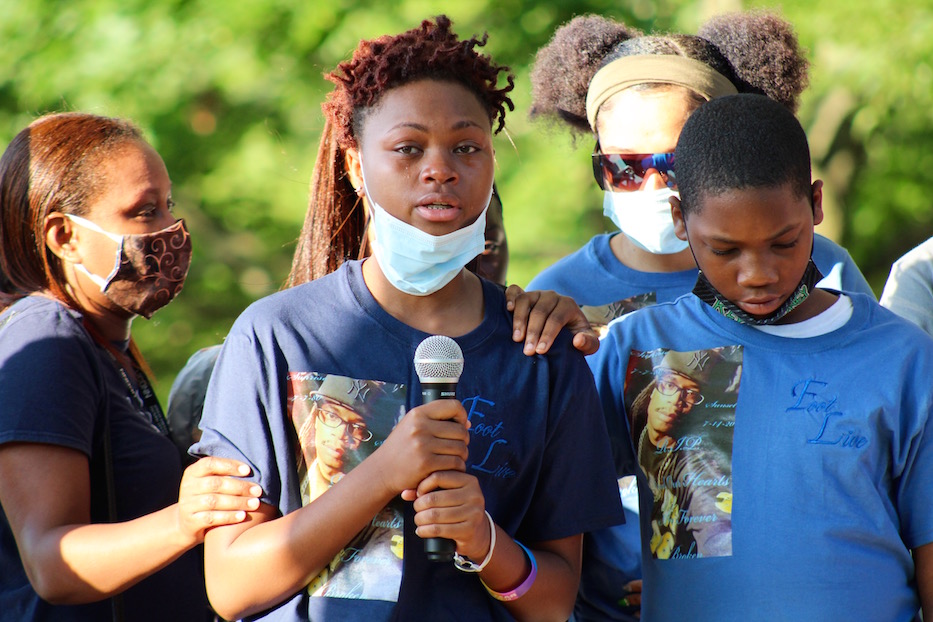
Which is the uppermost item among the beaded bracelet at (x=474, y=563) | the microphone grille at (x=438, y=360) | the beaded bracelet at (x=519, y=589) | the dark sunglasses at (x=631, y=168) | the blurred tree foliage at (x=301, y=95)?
the blurred tree foliage at (x=301, y=95)

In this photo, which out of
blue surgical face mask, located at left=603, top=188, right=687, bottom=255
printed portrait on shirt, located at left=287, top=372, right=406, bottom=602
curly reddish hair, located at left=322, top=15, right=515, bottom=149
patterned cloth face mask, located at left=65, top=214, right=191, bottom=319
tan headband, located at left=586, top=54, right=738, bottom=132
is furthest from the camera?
tan headband, located at left=586, top=54, right=738, bottom=132

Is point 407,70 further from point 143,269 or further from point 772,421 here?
point 772,421

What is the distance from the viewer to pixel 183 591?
3604 millimetres

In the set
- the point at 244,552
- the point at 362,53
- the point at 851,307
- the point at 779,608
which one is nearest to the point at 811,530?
the point at 779,608

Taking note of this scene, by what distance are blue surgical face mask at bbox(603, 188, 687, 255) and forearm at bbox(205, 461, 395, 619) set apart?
1.80m

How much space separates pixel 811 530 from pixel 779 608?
0.75ft

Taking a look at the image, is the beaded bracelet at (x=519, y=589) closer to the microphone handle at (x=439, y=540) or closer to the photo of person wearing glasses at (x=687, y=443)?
the microphone handle at (x=439, y=540)

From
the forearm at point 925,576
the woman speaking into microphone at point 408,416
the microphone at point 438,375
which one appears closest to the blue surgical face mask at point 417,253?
the woman speaking into microphone at point 408,416

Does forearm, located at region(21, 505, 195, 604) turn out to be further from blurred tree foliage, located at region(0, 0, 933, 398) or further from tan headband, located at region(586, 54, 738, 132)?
blurred tree foliage, located at region(0, 0, 933, 398)

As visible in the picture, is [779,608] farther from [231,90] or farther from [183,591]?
[231,90]

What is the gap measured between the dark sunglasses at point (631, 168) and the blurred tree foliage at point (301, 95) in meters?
5.84

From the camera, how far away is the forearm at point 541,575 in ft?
9.27

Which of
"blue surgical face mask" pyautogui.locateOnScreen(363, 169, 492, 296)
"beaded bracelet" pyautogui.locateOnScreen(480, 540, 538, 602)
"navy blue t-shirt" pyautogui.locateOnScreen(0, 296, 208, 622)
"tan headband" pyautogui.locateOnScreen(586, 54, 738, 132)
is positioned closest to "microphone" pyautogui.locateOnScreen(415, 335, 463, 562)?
"beaded bracelet" pyautogui.locateOnScreen(480, 540, 538, 602)

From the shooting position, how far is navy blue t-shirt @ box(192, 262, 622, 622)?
2828 millimetres
